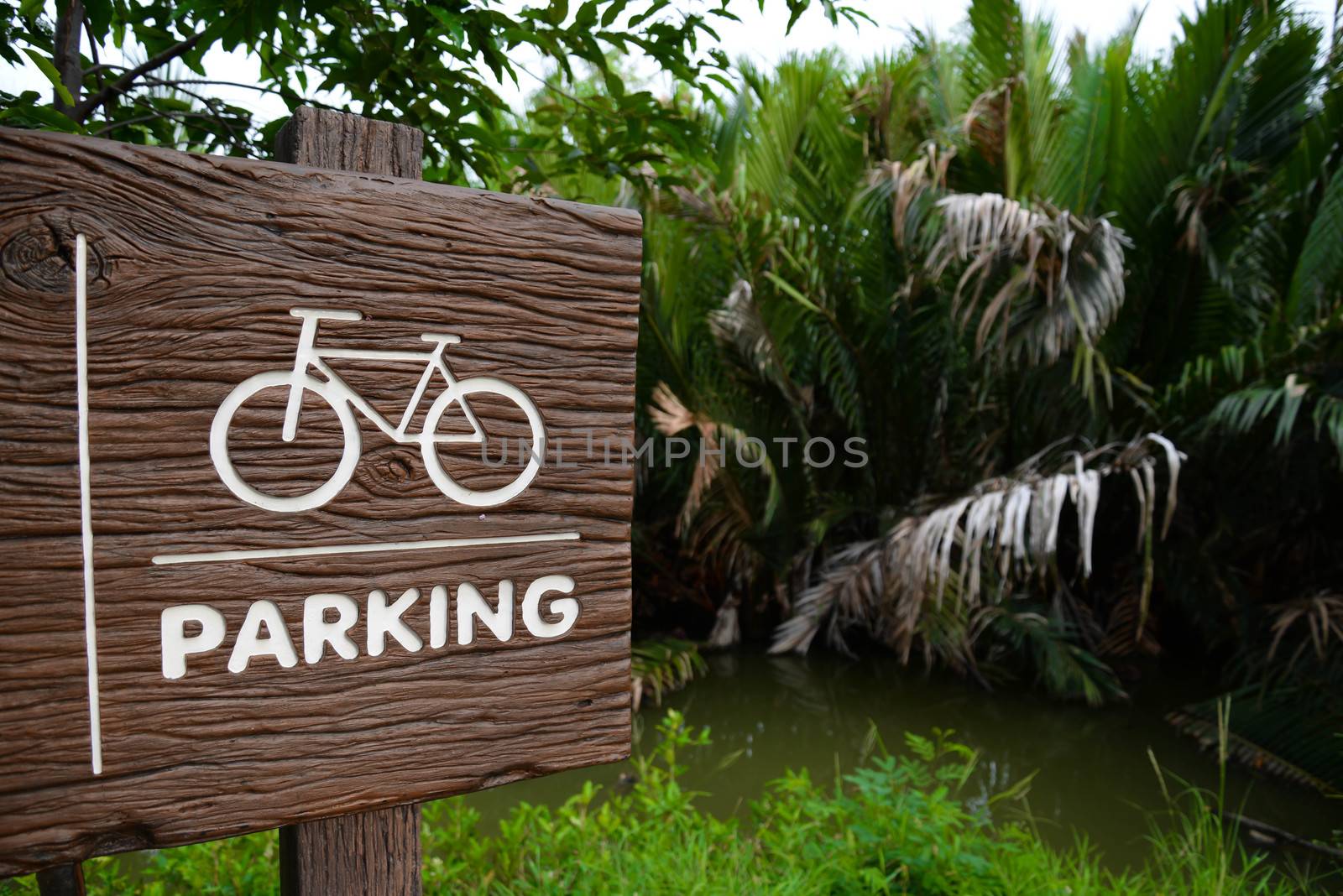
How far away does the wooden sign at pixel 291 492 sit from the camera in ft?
2.22

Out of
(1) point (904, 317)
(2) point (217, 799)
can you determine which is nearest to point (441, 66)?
(2) point (217, 799)

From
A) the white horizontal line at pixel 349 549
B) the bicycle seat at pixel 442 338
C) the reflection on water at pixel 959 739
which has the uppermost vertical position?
the bicycle seat at pixel 442 338

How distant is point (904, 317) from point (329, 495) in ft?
10.5

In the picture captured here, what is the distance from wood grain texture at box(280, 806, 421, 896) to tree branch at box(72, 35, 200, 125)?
0.96 metres

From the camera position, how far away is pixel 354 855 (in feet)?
2.87

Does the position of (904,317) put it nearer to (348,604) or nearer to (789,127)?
(789,127)

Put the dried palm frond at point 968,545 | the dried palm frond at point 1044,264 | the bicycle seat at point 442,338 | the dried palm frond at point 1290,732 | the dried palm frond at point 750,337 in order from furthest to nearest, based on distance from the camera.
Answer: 1. the dried palm frond at point 750,337
2. the dried palm frond at point 1044,264
3. the dried palm frond at point 968,545
4. the dried palm frond at point 1290,732
5. the bicycle seat at point 442,338

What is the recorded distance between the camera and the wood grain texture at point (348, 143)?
829 millimetres

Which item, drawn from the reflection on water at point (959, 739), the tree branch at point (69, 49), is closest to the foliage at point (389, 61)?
the tree branch at point (69, 49)

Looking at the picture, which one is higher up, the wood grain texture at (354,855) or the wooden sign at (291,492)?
the wooden sign at (291,492)

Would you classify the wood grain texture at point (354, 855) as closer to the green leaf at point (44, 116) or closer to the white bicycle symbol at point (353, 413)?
the white bicycle symbol at point (353, 413)

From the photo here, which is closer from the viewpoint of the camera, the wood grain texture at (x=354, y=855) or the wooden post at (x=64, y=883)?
the wood grain texture at (x=354, y=855)

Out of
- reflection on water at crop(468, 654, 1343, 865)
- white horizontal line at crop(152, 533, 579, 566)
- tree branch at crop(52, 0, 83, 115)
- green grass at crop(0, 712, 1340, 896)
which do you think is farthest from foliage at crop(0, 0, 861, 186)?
reflection on water at crop(468, 654, 1343, 865)

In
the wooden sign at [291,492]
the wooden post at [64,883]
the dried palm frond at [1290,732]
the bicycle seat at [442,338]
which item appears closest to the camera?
the wooden sign at [291,492]
